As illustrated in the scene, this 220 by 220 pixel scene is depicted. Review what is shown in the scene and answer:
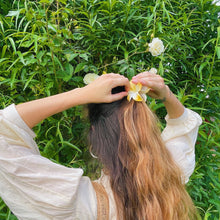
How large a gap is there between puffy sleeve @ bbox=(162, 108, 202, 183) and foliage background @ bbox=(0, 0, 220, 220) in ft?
0.82

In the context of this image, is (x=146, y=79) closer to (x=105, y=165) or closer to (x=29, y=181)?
(x=105, y=165)

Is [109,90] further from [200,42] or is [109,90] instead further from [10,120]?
[200,42]

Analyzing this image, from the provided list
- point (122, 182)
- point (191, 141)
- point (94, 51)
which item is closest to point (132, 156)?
point (122, 182)

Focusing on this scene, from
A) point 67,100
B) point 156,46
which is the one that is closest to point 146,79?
point 67,100

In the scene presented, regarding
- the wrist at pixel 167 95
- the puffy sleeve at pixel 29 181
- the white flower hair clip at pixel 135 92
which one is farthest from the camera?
the wrist at pixel 167 95

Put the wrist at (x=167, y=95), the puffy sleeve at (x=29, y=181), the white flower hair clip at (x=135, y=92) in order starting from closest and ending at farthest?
the puffy sleeve at (x=29, y=181), the white flower hair clip at (x=135, y=92), the wrist at (x=167, y=95)

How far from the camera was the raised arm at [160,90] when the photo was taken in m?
Answer: 0.74

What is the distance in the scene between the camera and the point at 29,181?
0.61 metres

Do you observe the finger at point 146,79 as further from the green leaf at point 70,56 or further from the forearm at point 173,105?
the green leaf at point 70,56

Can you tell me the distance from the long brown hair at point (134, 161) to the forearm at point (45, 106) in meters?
0.11

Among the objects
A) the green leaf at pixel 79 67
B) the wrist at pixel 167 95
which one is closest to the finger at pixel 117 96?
the wrist at pixel 167 95

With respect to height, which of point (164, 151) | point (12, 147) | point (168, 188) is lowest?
point (168, 188)

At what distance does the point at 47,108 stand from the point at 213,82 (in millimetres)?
1203

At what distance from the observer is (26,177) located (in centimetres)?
61
